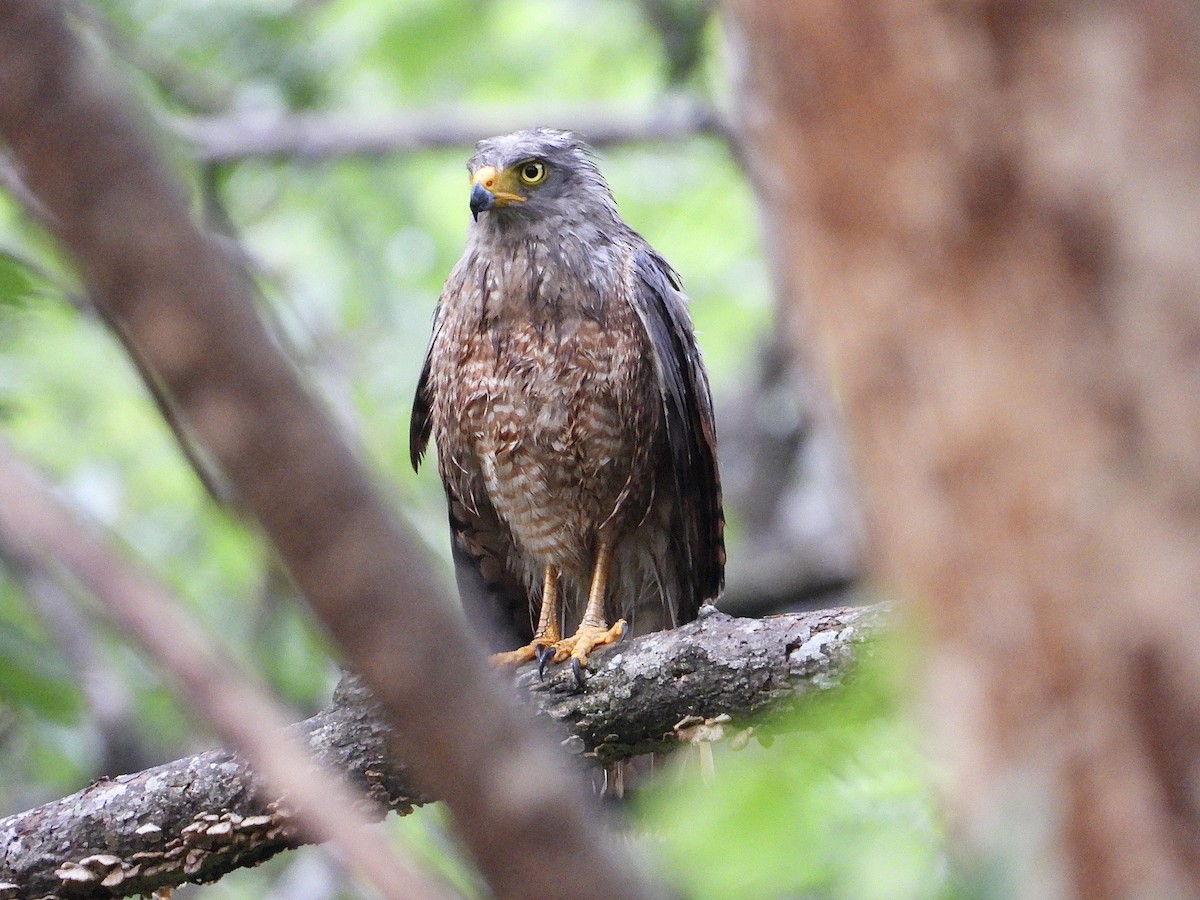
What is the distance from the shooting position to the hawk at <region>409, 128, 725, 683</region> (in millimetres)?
4977

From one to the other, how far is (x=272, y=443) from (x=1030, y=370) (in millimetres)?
632

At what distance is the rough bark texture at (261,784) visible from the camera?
3.63m

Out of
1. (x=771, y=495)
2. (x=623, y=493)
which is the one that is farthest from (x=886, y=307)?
(x=771, y=495)

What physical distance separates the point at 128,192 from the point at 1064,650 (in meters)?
0.87

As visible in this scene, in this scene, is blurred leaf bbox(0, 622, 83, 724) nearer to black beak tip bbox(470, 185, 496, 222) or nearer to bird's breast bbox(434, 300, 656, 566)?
bird's breast bbox(434, 300, 656, 566)

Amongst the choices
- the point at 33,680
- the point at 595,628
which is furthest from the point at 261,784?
the point at 595,628

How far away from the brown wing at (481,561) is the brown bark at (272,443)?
4270 millimetres

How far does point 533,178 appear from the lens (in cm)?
533

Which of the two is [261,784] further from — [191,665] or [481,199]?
[191,665]

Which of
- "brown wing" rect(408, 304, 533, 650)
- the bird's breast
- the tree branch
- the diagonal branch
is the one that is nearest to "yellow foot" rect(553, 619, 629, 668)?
the bird's breast

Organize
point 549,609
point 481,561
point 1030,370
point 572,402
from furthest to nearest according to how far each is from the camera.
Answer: point 481,561 < point 549,609 < point 572,402 < point 1030,370

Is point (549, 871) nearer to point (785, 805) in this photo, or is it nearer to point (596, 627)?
point (785, 805)

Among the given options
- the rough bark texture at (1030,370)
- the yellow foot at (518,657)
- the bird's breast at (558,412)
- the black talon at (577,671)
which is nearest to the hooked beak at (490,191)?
the bird's breast at (558,412)


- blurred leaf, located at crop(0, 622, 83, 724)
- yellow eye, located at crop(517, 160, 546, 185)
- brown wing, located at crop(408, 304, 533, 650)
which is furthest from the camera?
brown wing, located at crop(408, 304, 533, 650)
